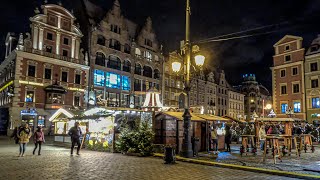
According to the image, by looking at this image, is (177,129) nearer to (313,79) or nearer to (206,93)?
(313,79)

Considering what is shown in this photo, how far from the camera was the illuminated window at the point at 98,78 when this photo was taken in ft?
138

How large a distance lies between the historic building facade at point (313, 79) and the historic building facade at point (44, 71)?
31942 millimetres

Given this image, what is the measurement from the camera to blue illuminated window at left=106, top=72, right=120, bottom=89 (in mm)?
43366

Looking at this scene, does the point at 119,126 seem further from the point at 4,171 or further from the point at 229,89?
the point at 229,89

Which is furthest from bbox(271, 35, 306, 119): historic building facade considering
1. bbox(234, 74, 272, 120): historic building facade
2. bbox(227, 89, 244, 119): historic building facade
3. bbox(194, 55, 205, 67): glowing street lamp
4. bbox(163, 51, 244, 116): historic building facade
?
bbox(234, 74, 272, 120): historic building facade

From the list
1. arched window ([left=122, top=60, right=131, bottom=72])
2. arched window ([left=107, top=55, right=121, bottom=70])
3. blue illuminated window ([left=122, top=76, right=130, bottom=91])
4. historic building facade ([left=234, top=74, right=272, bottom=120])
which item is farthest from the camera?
historic building facade ([left=234, top=74, right=272, bottom=120])

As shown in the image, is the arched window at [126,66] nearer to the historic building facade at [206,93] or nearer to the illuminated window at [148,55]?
the illuminated window at [148,55]

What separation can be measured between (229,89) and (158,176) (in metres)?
67.3

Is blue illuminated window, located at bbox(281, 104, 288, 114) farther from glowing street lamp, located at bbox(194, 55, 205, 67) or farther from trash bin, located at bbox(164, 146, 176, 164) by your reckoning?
trash bin, located at bbox(164, 146, 176, 164)

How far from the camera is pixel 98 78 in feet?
139

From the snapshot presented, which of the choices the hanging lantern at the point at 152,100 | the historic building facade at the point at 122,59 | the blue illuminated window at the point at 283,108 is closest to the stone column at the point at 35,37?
the historic building facade at the point at 122,59

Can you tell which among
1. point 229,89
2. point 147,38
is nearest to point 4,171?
point 147,38

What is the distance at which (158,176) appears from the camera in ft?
30.5

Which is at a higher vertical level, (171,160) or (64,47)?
(64,47)
